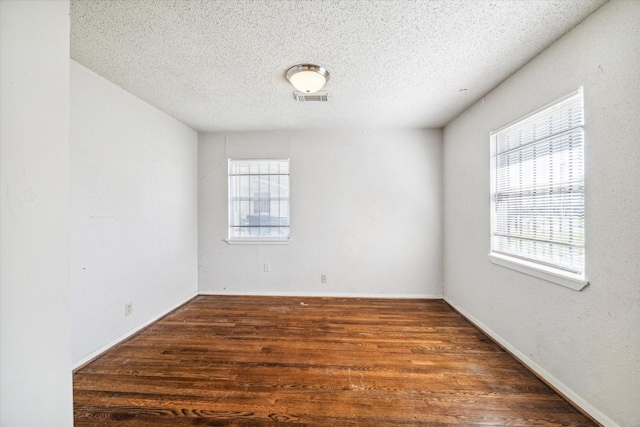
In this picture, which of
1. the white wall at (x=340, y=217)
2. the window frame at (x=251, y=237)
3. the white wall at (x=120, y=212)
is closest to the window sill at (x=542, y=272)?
the white wall at (x=340, y=217)

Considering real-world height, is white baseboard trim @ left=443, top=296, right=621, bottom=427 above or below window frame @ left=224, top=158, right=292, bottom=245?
below

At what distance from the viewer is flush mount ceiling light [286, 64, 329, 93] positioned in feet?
6.40

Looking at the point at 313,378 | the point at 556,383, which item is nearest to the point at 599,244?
the point at 556,383

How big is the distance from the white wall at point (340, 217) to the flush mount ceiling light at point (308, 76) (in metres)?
1.45

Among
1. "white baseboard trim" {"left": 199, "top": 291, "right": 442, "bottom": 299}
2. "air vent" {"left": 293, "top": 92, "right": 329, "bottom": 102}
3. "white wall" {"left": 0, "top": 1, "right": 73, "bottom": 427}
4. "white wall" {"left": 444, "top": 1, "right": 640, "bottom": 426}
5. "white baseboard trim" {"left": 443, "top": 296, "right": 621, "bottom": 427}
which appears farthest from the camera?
"white baseboard trim" {"left": 199, "top": 291, "right": 442, "bottom": 299}

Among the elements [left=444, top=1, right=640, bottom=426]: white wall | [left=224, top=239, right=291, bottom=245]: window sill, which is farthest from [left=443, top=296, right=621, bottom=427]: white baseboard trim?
[left=224, top=239, right=291, bottom=245]: window sill

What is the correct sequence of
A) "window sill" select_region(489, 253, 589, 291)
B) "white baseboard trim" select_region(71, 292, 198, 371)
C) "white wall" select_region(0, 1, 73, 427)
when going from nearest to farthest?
"white wall" select_region(0, 1, 73, 427)
"window sill" select_region(489, 253, 589, 291)
"white baseboard trim" select_region(71, 292, 198, 371)

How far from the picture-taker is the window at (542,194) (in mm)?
1593

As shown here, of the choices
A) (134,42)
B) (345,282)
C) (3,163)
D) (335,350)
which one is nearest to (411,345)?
(335,350)

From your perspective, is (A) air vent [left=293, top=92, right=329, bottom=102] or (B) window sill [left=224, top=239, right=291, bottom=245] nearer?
(A) air vent [left=293, top=92, right=329, bottom=102]

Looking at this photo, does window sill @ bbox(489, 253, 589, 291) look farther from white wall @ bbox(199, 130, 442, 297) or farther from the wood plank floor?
white wall @ bbox(199, 130, 442, 297)

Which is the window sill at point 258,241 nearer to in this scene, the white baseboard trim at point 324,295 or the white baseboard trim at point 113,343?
the white baseboard trim at point 324,295

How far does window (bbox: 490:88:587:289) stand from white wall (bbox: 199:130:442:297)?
115cm

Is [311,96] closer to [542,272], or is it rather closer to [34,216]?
[34,216]
